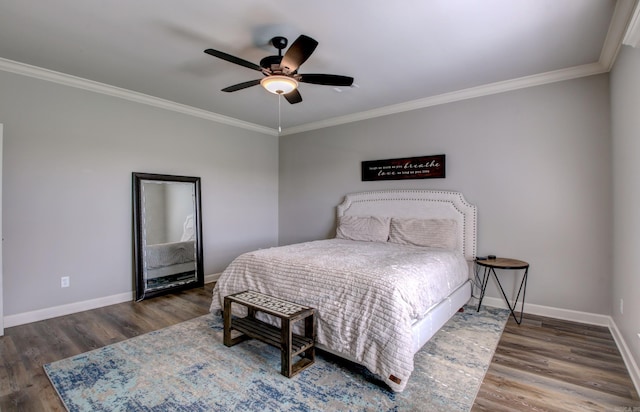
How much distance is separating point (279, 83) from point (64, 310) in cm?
338

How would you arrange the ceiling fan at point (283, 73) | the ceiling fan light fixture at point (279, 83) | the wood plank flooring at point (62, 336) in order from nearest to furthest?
the wood plank flooring at point (62, 336), the ceiling fan at point (283, 73), the ceiling fan light fixture at point (279, 83)

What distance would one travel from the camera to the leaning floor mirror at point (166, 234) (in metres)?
3.99

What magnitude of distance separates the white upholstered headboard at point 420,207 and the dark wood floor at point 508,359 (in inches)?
42.5

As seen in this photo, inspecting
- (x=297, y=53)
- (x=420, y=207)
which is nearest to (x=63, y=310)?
(x=297, y=53)

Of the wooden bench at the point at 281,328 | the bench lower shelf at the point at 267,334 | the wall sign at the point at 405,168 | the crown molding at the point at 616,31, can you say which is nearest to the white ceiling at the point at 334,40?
the crown molding at the point at 616,31

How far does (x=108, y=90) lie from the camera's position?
3734 millimetres

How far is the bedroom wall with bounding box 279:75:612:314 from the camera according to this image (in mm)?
3115

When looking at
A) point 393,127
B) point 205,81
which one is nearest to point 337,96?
point 393,127

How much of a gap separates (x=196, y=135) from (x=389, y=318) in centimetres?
391

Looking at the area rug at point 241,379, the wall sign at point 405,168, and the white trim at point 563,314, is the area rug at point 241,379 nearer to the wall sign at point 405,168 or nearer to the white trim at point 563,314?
the white trim at point 563,314

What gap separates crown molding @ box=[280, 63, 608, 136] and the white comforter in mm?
1981

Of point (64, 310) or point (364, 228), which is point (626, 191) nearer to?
point (364, 228)

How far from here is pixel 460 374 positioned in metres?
2.27

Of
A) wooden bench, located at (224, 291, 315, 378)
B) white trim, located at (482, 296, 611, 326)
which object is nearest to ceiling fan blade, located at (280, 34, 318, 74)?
wooden bench, located at (224, 291, 315, 378)
